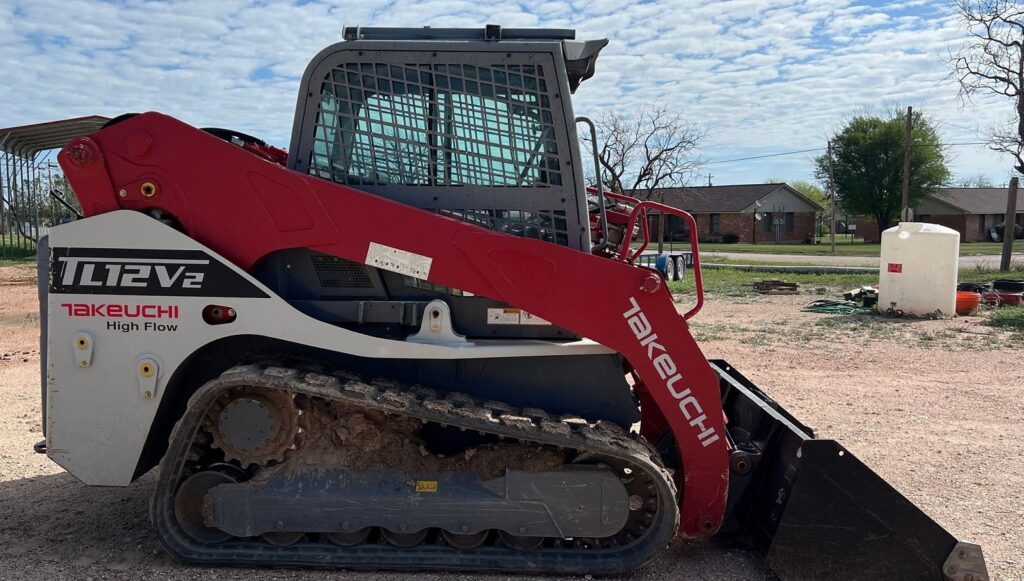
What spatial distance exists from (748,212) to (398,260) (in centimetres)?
6245

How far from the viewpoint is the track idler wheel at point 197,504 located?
4.11 meters

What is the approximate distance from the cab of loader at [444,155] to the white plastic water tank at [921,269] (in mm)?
11817

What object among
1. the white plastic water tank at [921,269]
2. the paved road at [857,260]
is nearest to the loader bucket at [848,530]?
A: the white plastic water tank at [921,269]

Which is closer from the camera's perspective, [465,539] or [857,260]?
[465,539]

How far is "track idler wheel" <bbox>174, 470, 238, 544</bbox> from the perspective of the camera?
162 inches

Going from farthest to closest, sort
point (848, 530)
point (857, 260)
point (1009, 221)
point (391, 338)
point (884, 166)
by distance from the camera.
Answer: point (884, 166) < point (857, 260) < point (1009, 221) < point (391, 338) < point (848, 530)

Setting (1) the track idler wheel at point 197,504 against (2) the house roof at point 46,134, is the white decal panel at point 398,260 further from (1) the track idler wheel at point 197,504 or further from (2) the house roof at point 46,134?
(2) the house roof at point 46,134

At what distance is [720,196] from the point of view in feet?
219

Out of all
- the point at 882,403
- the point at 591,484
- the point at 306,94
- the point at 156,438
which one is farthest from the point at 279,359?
the point at 882,403

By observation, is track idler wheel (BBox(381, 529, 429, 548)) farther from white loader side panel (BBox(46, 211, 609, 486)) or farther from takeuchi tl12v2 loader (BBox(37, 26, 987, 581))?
white loader side panel (BBox(46, 211, 609, 486))

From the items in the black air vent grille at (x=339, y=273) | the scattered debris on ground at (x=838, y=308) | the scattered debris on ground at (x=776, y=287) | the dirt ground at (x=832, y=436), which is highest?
the black air vent grille at (x=339, y=273)

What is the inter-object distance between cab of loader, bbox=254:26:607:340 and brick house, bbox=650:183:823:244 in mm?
58837

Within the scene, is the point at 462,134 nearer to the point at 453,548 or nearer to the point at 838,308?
the point at 453,548

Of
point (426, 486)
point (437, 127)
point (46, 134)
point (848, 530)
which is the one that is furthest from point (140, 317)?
point (46, 134)
